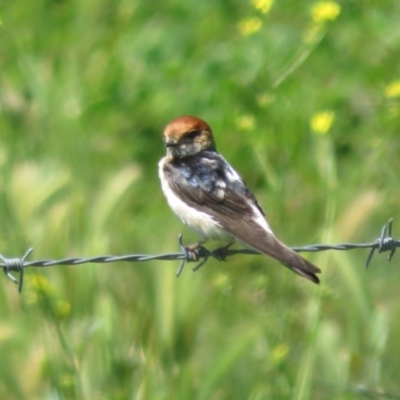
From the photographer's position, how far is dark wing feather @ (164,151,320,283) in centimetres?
545

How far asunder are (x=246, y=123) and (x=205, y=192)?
2.82 feet

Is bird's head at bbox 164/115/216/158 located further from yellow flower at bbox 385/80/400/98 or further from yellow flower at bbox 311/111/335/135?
yellow flower at bbox 385/80/400/98

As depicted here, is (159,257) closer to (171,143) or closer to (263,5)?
(171,143)

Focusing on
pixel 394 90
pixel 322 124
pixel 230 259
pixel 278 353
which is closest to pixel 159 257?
pixel 278 353

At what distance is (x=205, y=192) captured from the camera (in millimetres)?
5758

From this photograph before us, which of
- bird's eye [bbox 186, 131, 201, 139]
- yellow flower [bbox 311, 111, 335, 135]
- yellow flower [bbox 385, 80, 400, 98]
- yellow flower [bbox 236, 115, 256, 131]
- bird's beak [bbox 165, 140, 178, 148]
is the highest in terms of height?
yellow flower [bbox 385, 80, 400, 98]

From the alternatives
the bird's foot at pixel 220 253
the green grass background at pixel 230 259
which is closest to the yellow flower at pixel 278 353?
the green grass background at pixel 230 259

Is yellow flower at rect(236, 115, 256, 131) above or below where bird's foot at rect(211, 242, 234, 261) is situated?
above

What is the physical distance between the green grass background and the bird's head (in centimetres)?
24

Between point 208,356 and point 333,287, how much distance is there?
748 mm

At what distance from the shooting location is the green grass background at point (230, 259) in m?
5.84

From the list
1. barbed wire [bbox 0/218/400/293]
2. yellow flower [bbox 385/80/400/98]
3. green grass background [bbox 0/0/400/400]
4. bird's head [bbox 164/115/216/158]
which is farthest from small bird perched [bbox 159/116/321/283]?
yellow flower [bbox 385/80/400/98]

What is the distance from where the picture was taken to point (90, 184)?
299 inches

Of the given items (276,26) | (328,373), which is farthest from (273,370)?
(276,26)
